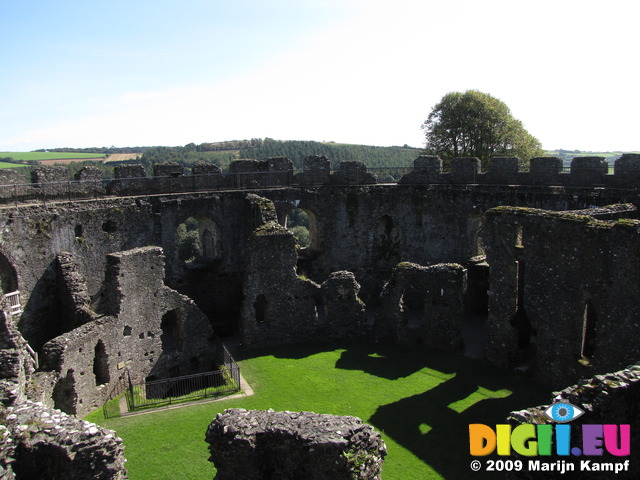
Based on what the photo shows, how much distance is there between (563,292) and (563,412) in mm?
7251

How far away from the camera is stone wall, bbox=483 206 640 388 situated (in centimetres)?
1509

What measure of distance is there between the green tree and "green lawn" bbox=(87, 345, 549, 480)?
67.8 feet

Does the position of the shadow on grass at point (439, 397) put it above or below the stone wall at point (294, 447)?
below

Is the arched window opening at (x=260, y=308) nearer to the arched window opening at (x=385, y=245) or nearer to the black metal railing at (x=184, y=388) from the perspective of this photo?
the black metal railing at (x=184, y=388)

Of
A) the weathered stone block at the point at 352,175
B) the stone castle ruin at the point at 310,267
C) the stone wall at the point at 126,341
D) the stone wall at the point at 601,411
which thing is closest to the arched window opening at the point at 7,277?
the stone castle ruin at the point at 310,267

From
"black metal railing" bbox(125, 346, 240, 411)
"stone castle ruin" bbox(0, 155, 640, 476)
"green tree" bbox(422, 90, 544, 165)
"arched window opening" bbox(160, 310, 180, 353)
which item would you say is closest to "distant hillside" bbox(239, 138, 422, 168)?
"green tree" bbox(422, 90, 544, 165)

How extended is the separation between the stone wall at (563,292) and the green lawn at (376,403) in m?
1.27

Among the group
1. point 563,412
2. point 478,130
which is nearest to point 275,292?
point 563,412

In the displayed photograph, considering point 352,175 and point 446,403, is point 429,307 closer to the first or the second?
point 446,403

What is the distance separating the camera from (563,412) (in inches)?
414

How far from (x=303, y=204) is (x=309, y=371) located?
9.09 meters

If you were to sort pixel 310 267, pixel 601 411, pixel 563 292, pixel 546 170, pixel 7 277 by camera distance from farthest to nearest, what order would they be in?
pixel 310 267
pixel 546 170
pixel 7 277
pixel 563 292
pixel 601 411

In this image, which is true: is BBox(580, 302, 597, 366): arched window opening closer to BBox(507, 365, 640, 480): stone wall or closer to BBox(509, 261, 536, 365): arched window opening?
BBox(509, 261, 536, 365): arched window opening

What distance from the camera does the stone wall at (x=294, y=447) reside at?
10.5m
